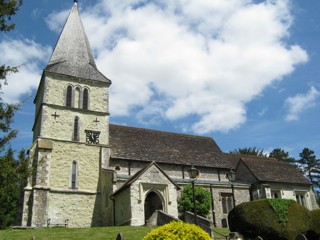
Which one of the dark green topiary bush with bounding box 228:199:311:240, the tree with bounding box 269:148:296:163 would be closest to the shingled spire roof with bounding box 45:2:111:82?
the dark green topiary bush with bounding box 228:199:311:240

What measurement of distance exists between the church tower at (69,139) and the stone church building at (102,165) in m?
0.07

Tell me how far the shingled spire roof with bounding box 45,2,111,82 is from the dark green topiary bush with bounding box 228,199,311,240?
19.0 meters

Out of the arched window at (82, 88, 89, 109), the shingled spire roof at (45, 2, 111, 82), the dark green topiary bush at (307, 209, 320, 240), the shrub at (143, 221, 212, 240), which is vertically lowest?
the dark green topiary bush at (307, 209, 320, 240)

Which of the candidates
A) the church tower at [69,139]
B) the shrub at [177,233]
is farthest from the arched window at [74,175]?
the shrub at [177,233]

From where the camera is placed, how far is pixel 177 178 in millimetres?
30344

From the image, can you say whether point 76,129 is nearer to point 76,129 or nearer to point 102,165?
point 76,129

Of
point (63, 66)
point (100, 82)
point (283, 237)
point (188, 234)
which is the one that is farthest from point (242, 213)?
point (63, 66)

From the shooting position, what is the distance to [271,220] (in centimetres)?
1797

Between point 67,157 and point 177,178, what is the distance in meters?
9.56

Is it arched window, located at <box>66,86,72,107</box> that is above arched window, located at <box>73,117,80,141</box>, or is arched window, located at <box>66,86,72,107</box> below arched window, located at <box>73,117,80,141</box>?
above

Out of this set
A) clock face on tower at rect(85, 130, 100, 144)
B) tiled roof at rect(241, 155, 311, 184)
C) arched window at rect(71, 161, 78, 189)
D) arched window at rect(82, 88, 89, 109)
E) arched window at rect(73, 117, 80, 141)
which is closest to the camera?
arched window at rect(71, 161, 78, 189)

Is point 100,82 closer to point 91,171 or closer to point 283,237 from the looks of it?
point 91,171

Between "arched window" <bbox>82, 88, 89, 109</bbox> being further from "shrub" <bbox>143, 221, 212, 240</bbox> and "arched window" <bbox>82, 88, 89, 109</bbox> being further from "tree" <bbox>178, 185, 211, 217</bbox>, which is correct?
"shrub" <bbox>143, 221, 212, 240</bbox>

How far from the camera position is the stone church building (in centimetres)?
2456
